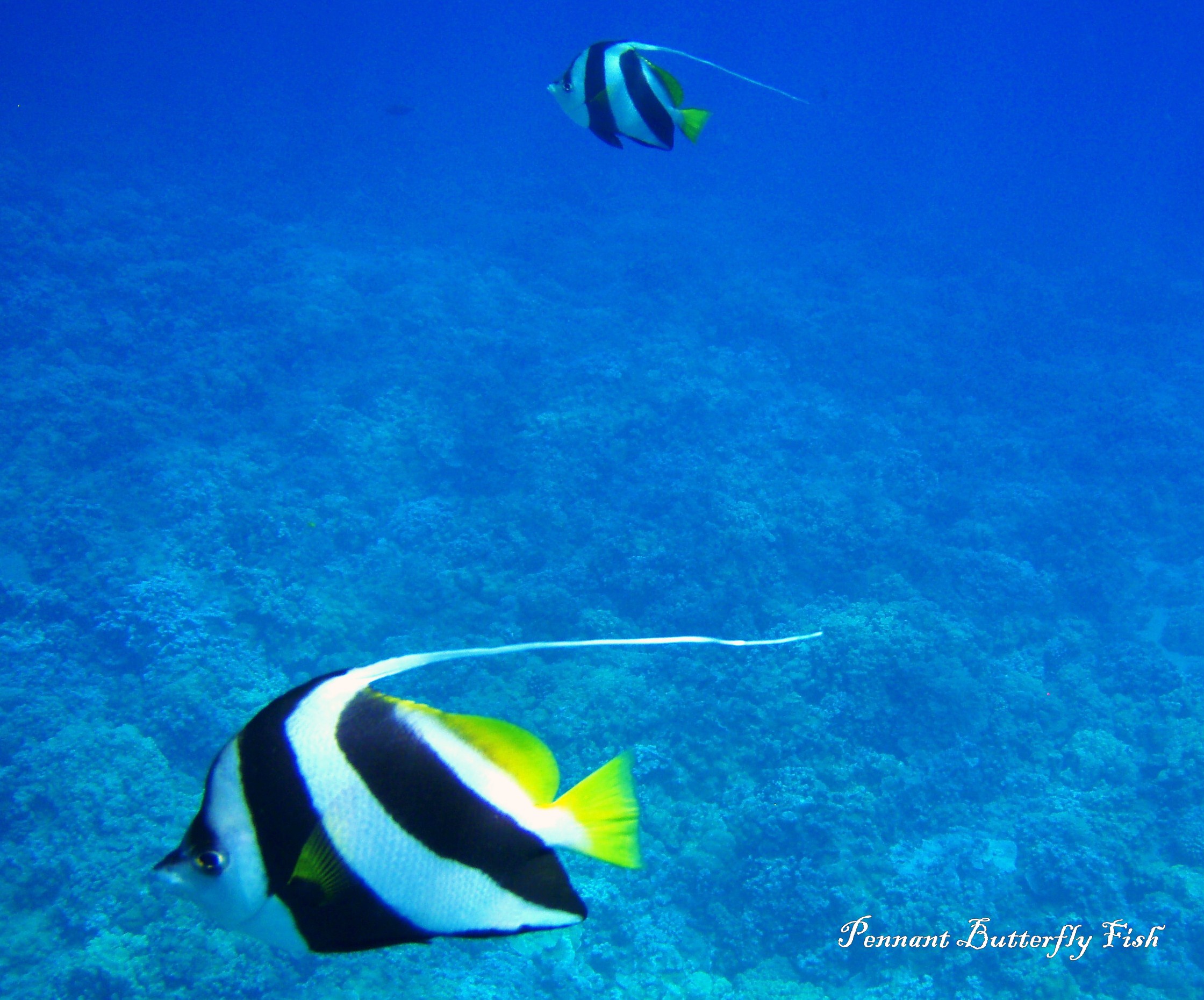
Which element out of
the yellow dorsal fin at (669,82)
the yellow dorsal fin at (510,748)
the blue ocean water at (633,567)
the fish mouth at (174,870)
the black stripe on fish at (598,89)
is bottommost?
the blue ocean water at (633,567)

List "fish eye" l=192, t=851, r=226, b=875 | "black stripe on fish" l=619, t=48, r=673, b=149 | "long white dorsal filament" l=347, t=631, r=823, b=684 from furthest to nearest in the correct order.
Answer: "black stripe on fish" l=619, t=48, r=673, b=149 < "fish eye" l=192, t=851, r=226, b=875 < "long white dorsal filament" l=347, t=631, r=823, b=684

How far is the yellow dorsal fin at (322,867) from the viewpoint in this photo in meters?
0.72

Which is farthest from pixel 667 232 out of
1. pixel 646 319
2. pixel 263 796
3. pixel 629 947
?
pixel 263 796

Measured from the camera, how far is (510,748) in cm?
75

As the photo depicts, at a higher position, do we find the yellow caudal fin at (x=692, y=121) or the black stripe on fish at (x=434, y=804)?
the yellow caudal fin at (x=692, y=121)

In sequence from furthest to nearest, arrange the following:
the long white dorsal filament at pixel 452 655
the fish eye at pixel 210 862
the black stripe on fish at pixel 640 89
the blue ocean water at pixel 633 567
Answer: the blue ocean water at pixel 633 567
the black stripe on fish at pixel 640 89
the fish eye at pixel 210 862
the long white dorsal filament at pixel 452 655

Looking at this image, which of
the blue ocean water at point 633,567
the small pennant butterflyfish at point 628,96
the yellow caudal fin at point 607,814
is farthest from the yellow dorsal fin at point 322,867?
the blue ocean water at point 633,567

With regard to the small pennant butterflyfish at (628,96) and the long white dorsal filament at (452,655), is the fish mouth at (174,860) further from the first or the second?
A: the small pennant butterflyfish at (628,96)

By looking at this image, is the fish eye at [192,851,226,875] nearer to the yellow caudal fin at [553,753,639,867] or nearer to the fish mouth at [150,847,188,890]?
the fish mouth at [150,847,188,890]

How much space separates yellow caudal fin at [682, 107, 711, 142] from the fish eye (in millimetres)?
2148

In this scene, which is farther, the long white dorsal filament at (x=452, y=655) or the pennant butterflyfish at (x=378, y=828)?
the pennant butterflyfish at (x=378, y=828)

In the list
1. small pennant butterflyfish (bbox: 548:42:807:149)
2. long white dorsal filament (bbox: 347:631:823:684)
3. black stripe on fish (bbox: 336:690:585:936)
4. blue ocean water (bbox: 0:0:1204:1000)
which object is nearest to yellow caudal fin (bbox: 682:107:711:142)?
small pennant butterflyfish (bbox: 548:42:807:149)

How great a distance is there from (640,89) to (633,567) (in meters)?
5.69

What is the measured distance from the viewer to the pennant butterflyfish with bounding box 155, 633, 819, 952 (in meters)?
0.72
